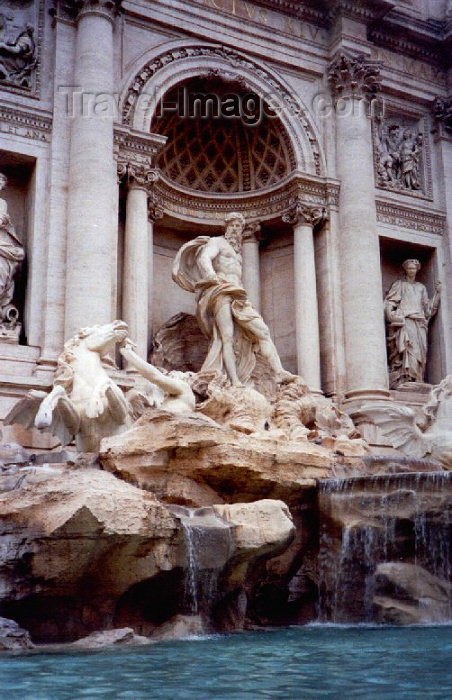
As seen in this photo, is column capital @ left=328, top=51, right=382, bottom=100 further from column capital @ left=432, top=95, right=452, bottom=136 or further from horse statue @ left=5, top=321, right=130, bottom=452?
horse statue @ left=5, top=321, right=130, bottom=452

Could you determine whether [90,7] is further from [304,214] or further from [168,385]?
[168,385]

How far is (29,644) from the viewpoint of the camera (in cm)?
671

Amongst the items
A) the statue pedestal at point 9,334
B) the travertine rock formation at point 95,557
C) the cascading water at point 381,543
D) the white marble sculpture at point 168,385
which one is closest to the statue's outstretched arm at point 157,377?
the white marble sculpture at point 168,385

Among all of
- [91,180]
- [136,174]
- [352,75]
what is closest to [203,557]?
[91,180]

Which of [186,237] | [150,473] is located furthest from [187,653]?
[186,237]

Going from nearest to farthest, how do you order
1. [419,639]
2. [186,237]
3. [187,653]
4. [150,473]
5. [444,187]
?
[187,653]
[419,639]
[150,473]
[186,237]
[444,187]

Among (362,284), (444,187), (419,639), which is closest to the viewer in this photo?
(419,639)

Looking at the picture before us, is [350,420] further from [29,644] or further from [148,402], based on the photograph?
[29,644]

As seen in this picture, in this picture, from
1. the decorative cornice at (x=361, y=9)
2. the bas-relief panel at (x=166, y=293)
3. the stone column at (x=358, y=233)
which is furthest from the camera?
the decorative cornice at (x=361, y=9)

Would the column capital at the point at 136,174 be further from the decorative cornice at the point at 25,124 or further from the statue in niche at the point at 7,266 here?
the statue in niche at the point at 7,266

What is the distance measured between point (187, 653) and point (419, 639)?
7.34ft

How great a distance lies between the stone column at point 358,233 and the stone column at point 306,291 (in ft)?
2.13

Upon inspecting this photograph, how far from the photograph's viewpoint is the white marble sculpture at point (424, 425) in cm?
1465

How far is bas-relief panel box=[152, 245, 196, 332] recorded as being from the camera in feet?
60.8
